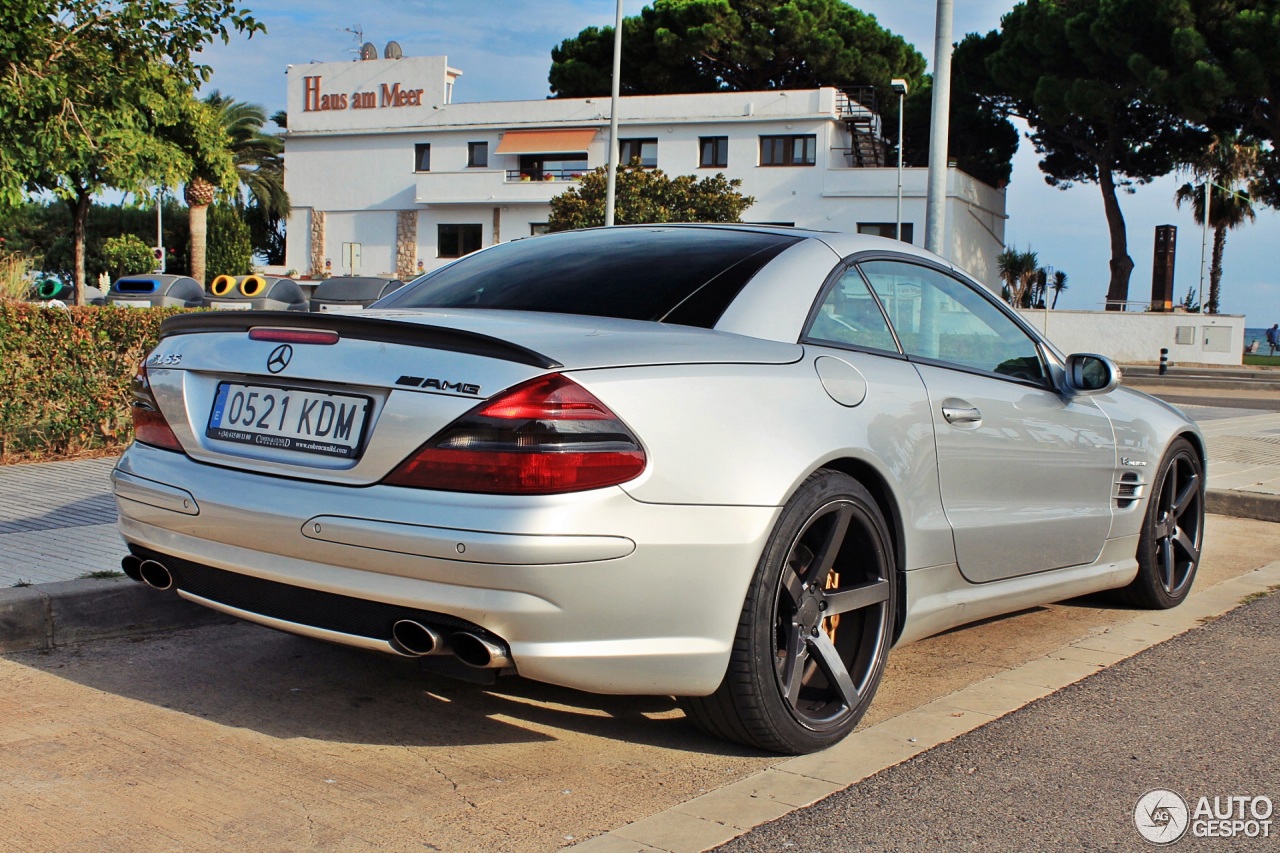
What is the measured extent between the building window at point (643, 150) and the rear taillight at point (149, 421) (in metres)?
49.4

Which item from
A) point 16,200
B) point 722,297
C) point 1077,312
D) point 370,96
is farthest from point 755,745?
point 370,96

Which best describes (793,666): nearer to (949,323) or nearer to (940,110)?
(949,323)

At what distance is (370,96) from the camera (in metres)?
57.6

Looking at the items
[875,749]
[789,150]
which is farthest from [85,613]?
[789,150]

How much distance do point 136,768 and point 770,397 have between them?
1.85m

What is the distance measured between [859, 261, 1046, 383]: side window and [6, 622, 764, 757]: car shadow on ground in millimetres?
1412

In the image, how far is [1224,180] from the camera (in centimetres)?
5331

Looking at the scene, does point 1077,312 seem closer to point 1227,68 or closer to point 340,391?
point 1227,68

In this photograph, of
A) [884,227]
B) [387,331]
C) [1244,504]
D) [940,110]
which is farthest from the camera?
[884,227]

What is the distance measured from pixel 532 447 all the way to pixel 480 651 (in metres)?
0.49

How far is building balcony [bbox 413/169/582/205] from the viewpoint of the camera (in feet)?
172

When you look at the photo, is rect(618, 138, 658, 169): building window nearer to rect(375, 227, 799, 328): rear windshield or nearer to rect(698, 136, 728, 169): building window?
rect(698, 136, 728, 169): building window

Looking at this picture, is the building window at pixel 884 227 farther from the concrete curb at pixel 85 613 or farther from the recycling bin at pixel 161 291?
the concrete curb at pixel 85 613

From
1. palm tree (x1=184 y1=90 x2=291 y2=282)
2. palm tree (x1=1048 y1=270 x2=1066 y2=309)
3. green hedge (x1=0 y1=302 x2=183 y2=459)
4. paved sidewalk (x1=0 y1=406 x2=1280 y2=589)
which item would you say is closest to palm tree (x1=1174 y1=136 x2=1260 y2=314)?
palm tree (x1=1048 y1=270 x2=1066 y2=309)
